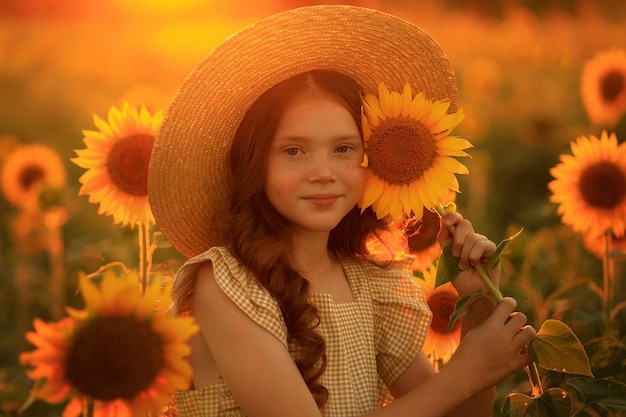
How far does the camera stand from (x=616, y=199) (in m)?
2.88

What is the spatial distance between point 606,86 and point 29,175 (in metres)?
2.66

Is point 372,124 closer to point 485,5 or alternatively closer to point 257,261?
point 257,261

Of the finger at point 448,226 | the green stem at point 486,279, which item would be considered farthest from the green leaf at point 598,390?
the finger at point 448,226

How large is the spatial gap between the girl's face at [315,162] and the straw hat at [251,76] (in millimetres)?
115

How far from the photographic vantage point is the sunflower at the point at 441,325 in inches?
100

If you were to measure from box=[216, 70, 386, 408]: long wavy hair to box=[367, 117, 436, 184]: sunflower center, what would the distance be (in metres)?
0.16

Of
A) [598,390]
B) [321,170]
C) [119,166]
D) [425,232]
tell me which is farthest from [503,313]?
[119,166]

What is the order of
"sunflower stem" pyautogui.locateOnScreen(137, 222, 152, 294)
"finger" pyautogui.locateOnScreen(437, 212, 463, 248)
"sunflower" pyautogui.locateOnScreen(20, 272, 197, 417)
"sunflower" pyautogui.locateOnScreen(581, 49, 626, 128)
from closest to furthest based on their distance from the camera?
"sunflower" pyautogui.locateOnScreen(20, 272, 197, 417) < "finger" pyautogui.locateOnScreen(437, 212, 463, 248) < "sunflower stem" pyautogui.locateOnScreen(137, 222, 152, 294) < "sunflower" pyautogui.locateOnScreen(581, 49, 626, 128)

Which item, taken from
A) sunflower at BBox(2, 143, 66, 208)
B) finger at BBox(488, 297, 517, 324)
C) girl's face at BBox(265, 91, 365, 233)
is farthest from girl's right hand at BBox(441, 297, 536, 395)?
sunflower at BBox(2, 143, 66, 208)

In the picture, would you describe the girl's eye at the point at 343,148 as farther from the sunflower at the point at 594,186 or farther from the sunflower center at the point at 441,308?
the sunflower at the point at 594,186

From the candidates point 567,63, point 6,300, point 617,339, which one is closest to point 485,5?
point 567,63

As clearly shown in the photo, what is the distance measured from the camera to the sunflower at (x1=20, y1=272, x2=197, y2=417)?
4.72 ft

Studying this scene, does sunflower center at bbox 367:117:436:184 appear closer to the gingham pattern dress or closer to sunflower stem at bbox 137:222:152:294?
the gingham pattern dress

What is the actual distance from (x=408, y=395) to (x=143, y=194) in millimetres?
921
